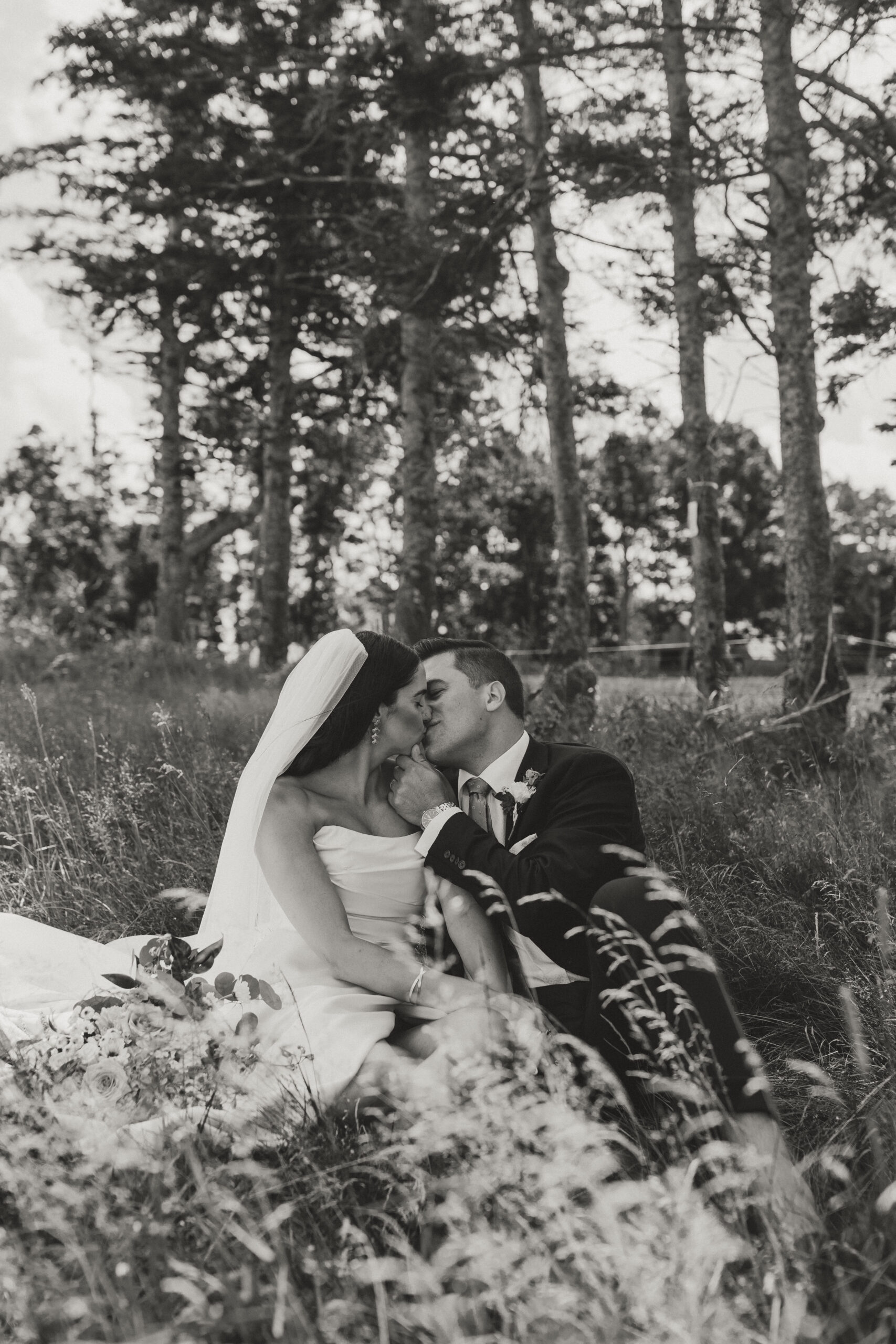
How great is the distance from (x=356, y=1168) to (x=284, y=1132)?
256 millimetres

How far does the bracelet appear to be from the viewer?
3227mm

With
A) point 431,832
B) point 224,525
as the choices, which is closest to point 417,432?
point 431,832

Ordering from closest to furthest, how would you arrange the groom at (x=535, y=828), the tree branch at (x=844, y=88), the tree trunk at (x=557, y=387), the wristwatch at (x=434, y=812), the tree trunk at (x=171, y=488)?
1. the groom at (x=535, y=828)
2. the wristwatch at (x=434, y=812)
3. the tree branch at (x=844, y=88)
4. the tree trunk at (x=557, y=387)
5. the tree trunk at (x=171, y=488)

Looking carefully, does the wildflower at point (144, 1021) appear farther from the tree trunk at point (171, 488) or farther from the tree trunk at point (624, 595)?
the tree trunk at point (624, 595)

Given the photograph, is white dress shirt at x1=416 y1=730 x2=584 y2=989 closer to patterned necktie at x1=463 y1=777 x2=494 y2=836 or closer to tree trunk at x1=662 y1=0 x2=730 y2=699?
patterned necktie at x1=463 y1=777 x2=494 y2=836

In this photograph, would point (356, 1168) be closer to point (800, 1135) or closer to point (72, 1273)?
point (72, 1273)

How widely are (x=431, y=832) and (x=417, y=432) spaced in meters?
7.90

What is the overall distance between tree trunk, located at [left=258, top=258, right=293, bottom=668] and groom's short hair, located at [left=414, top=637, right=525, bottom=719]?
10717 millimetres

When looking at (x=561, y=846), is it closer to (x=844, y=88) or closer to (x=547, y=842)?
(x=547, y=842)

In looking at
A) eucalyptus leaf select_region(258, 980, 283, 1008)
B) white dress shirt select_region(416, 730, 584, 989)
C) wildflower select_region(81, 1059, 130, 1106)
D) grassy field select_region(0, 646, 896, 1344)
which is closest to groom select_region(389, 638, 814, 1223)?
white dress shirt select_region(416, 730, 584, 989)

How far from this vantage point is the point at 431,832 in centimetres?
332

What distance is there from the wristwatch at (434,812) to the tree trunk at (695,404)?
5.59m

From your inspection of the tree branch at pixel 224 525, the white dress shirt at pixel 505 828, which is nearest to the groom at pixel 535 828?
the white dress shirt at pixel 505 828

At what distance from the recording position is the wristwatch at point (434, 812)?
11.0 ft
